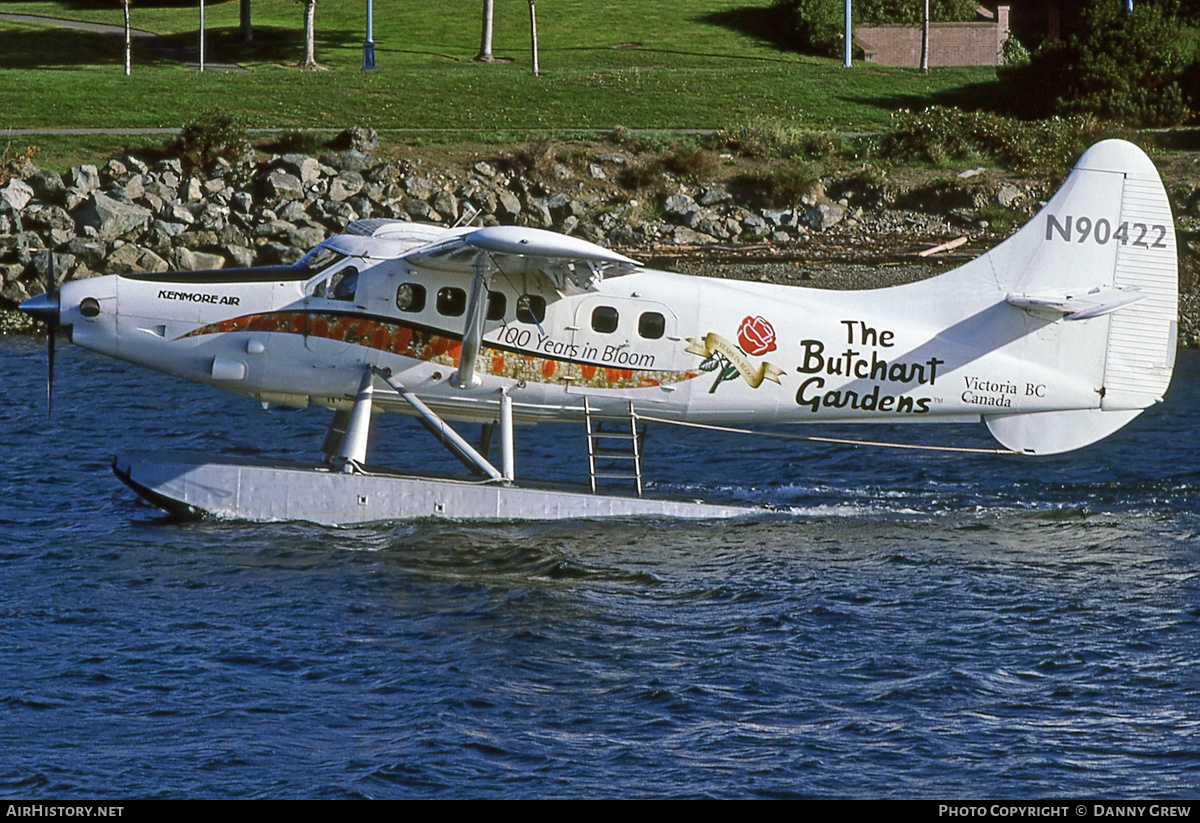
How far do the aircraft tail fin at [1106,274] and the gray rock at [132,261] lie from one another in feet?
65.1

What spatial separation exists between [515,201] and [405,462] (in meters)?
15.5

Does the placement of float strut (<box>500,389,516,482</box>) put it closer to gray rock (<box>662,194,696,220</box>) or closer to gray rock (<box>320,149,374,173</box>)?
gray rock (<box>662,194,696,220</box>)

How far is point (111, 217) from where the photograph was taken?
33562 mm

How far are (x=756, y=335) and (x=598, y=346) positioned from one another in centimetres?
202

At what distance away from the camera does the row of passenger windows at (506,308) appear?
18047 mm

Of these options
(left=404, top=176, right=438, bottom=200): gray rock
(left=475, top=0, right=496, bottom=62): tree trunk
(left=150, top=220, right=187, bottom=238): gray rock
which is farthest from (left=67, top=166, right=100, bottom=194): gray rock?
(left=475, top=0, right=496, bottom=62): tree trunk

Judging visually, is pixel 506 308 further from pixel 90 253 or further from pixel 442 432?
pixel 90 253

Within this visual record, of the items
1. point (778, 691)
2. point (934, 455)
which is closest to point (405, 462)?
point (934, 455)

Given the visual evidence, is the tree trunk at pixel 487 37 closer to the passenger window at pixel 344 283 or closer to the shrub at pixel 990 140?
the shrub at pixel 990 140

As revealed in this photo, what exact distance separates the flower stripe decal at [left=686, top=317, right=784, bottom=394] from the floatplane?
0.08 feet

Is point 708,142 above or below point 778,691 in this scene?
above

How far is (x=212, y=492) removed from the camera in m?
17.8

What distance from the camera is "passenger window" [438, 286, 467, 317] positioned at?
1809 cm
